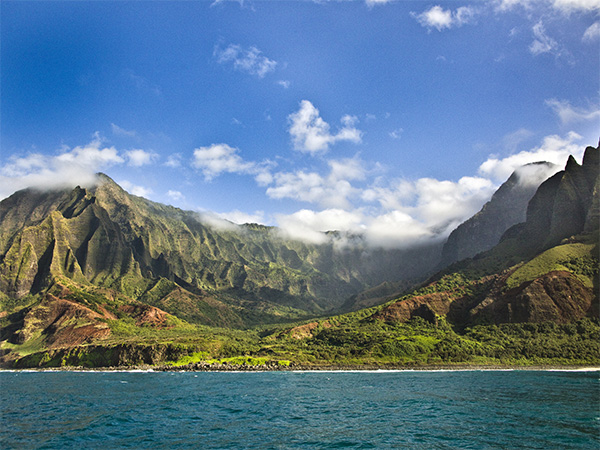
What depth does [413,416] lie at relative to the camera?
63.5 metres

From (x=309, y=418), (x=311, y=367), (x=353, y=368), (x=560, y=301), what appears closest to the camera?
(x=309, y=418)

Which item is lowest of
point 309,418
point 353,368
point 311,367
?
point 353,368

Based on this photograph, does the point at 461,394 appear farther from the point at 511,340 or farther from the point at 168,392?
the point at 511,340

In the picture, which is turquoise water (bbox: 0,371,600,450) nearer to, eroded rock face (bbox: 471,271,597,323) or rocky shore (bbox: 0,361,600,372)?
rocky shore (bbox: 0,361,600,372)

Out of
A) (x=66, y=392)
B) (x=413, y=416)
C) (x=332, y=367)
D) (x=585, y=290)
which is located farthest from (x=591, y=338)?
(x=66, y=392)

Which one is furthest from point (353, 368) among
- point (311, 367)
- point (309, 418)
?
point (309, 418)

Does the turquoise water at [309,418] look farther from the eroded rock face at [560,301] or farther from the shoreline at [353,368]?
the eroded rock face at [560,301]

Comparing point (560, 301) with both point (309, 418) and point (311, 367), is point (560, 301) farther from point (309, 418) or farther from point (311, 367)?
point (309, 418)

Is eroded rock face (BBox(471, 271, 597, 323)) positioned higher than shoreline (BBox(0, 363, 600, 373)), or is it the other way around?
eroded rock face (BBox(471, 271, 597, 323))

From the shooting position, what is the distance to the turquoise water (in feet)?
157

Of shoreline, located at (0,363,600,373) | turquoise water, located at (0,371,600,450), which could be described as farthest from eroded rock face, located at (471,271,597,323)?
turquoise water, located at (0,371,600,450)

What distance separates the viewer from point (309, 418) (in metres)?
63.2

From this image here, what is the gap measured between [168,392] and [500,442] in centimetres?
7711

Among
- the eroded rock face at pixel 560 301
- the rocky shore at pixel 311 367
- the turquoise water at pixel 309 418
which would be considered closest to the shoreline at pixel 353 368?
the rocky shore at pixel 311 367
